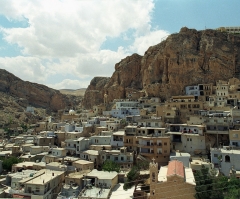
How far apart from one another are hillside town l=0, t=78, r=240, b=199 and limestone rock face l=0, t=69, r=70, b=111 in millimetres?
62914

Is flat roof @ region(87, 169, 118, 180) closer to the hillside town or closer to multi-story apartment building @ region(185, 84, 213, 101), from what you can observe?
the hillside town

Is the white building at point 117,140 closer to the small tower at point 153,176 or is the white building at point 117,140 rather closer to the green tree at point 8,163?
the green tree at point 8,163

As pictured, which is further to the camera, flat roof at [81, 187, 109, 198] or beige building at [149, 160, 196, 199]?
flat roof at [81, 187, 109, 198]

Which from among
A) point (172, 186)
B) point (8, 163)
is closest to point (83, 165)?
point (8, 163)

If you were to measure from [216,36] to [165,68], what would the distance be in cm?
1548

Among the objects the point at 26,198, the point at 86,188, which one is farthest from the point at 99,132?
the point at 26,198

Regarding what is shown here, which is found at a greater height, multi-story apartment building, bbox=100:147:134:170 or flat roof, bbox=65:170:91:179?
multi-story apartment building, bbox=100:147:134:170

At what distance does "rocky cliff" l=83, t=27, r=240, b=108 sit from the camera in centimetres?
6016

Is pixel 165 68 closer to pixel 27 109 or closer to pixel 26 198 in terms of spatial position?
pixel 26 198

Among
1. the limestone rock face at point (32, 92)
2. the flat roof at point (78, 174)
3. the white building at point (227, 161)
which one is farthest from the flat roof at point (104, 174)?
the limestone rock face at point (32, 92)

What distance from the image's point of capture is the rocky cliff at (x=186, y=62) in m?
60.2

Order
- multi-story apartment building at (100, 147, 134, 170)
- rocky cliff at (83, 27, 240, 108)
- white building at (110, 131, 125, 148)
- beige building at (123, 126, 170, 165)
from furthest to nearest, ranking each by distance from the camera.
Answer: rocky cliff at (83, 27, 240, 108) → white building at (110, 131, 125, 148) → beige building at (123, 126, 170, 165) → multi-story apartment building at (100, 147, 134, 170)

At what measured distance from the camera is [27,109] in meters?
95.8

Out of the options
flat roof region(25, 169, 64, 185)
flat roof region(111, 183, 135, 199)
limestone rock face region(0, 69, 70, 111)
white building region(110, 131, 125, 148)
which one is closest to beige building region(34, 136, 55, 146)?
white building region(110, 131, 125, 148)
